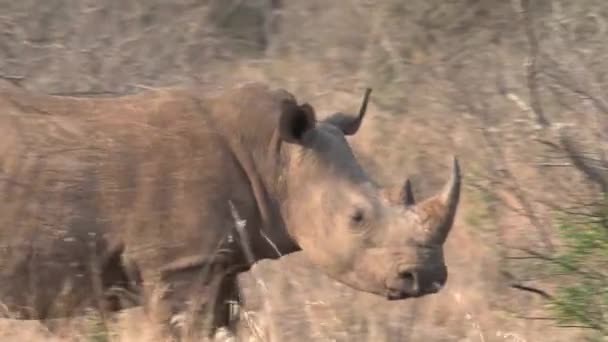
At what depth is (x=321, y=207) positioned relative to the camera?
7.16m

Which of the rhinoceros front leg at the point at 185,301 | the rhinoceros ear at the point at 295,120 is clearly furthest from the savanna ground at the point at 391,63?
the rhinoceros front leg at the point at 185,301

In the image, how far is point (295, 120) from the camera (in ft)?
23.3

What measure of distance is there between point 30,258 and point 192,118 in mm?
1028

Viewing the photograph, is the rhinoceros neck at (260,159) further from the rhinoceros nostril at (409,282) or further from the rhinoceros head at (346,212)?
the rhinoceros nostril at (409,282)

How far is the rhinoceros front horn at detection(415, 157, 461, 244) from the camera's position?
698cm

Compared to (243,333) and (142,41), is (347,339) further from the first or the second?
(142,41)

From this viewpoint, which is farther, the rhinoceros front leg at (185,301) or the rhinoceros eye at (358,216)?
the rhinoceros eye at (358,216)

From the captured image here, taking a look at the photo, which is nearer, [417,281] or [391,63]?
[417,281]

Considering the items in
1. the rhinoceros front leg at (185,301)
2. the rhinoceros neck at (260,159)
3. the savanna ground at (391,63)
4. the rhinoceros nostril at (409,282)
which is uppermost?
the rhinoceros neck at (260,159)

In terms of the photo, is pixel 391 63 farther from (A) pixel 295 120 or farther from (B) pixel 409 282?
(B) pixel 409 282

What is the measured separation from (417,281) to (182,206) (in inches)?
43.6

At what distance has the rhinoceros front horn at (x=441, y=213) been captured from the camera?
698 cm

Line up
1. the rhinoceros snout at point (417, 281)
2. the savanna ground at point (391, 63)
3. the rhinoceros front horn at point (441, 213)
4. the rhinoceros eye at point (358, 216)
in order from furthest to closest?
the savanna ground at point (391, 63)
the rhinoceros eye at point (358, 216)
the rhinoceros front horn at point (441, 213)
the rhinoceros snout at point (417, 281)

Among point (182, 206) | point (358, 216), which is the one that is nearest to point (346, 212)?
point (358, 216)
